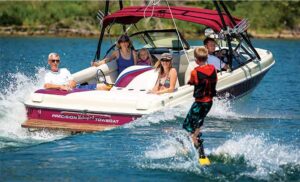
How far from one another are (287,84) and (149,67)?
9426mm

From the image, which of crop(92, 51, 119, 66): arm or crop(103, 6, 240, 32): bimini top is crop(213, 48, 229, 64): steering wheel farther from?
crop(92, 51, 119, 66): arm

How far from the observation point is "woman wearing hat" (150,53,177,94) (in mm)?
11789

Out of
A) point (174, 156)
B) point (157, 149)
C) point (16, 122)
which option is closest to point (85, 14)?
point (16, 122)

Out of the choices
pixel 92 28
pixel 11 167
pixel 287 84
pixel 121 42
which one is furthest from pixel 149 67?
pixel 92 28

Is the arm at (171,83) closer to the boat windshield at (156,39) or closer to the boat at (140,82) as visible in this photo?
the boat at (140,82)

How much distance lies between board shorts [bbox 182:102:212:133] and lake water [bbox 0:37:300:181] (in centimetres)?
26

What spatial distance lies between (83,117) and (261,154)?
9.95 feet

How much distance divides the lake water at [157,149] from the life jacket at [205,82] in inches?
27.1

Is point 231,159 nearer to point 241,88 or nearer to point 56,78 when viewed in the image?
point 56,78

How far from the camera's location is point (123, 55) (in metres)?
13.9

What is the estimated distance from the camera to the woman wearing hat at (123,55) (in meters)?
13.6

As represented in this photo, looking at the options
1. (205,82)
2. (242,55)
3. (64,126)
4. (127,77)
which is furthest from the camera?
(242,55)

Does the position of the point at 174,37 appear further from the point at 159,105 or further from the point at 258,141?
the point at 258,141

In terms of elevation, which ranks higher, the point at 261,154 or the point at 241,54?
→ the point at 241,54
